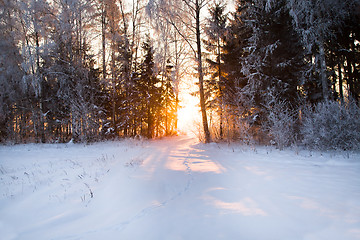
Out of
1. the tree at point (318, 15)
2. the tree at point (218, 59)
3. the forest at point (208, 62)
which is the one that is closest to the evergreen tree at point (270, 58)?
the forest at point (208, 62)

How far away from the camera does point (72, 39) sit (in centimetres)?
1314

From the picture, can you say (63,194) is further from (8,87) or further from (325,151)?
(8,87)

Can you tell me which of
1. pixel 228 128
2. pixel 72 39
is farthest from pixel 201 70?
pixel 72 39

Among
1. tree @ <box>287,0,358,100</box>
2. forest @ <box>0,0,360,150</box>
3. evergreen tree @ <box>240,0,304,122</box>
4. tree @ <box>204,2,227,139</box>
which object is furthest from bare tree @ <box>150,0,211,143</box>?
tree @ <box>287,0,358,100</box>

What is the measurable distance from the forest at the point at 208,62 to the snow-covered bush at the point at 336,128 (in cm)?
4

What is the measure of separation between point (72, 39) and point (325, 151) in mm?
16887

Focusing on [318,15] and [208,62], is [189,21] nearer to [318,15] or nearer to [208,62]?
[208,62]

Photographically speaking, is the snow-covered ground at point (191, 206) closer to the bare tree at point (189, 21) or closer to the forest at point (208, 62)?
the forest at point (208, 62)

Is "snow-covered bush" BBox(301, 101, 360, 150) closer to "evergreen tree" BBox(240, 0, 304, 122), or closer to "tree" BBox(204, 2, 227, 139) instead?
"evergreen tree" BBox(240, 0, 304, 122)

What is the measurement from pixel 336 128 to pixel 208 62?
1007 cm

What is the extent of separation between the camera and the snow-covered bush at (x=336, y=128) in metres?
5.99

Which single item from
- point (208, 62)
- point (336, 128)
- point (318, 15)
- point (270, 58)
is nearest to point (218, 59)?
point (208, 62)

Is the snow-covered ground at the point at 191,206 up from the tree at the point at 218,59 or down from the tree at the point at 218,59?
down

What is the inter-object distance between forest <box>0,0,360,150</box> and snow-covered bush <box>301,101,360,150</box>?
4 centimetres
